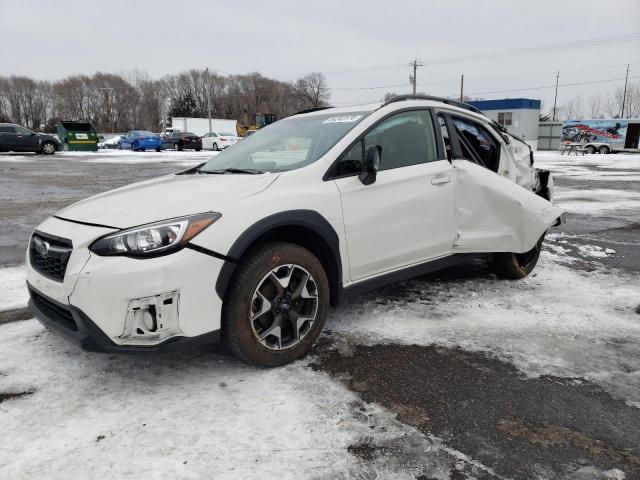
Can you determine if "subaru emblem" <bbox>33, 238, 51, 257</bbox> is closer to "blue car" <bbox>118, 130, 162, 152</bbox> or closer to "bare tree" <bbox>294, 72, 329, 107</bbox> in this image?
"blue car" <bbox>118, 130, 162, 152</bbox>

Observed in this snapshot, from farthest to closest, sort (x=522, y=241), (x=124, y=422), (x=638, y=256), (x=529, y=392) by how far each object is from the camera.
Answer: (x=638, y=256)
(x=522, y=241)
(x=529, y=392)
(x=124, y=422)

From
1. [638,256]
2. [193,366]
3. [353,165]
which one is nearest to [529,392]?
[353,165]

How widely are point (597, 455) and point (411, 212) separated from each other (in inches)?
76.7

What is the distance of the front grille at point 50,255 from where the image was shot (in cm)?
271

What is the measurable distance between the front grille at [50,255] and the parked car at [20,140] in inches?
1139

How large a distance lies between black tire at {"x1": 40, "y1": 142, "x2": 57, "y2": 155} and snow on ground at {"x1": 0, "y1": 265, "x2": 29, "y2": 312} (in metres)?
27.3

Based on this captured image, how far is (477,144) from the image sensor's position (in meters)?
4.61

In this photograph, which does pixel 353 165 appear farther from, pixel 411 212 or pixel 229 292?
pixel 229 292

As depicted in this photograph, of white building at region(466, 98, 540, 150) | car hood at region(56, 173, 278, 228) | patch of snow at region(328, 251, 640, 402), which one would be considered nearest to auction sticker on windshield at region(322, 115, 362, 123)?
car hood at region(56, 173, 278, 228)

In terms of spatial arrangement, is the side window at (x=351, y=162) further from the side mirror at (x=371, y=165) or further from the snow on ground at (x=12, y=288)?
the snow on ground at (x=12, y=288)

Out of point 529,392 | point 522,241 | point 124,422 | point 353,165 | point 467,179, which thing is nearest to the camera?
point 124,422

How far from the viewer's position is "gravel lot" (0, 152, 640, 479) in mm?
2211

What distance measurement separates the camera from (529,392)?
2.80 m

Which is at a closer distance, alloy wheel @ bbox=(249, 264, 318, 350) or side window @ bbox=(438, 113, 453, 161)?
alloy wheel @ bbox=(249, 264, 318, 350)
